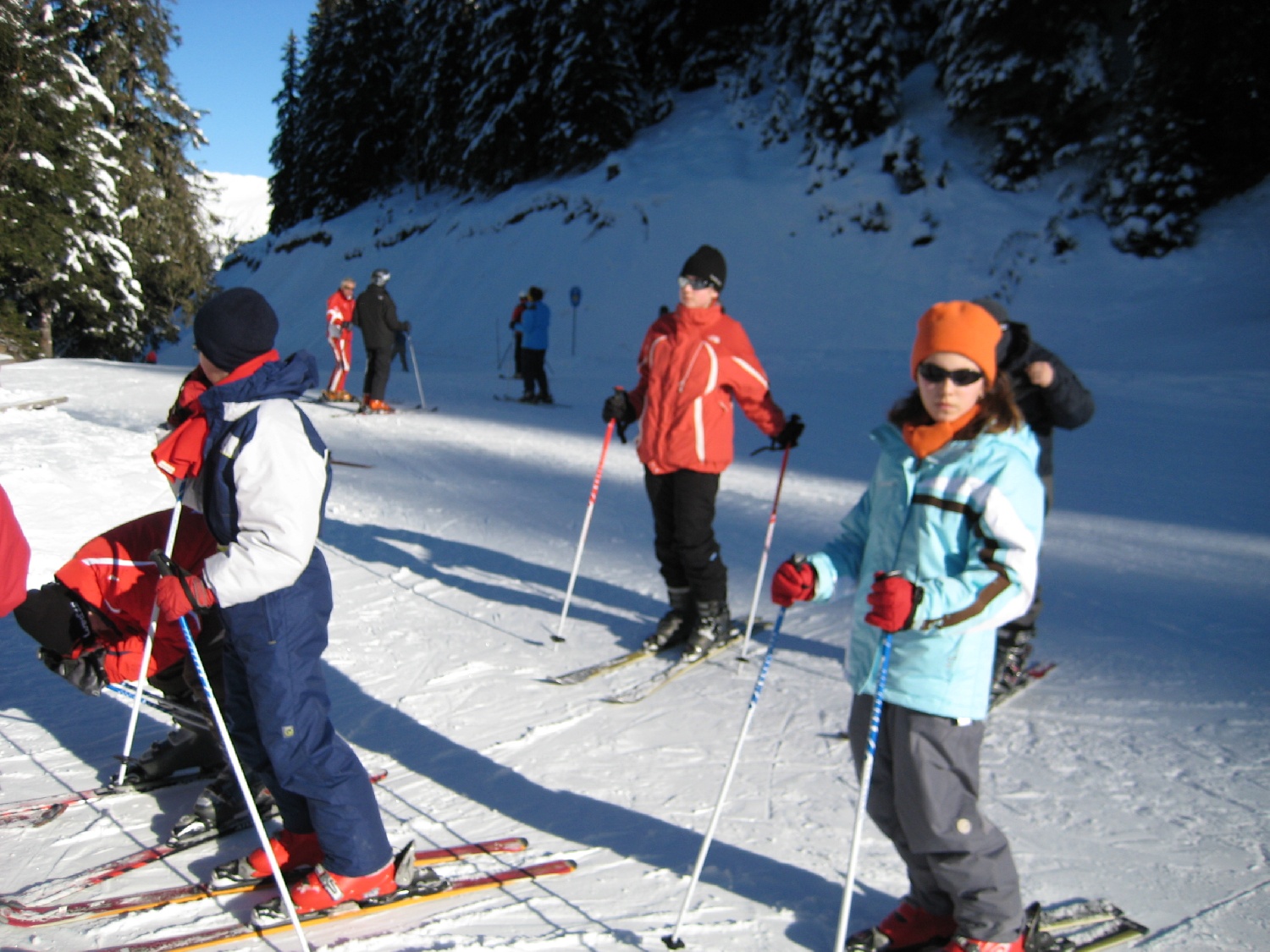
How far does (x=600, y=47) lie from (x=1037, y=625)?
2776cm

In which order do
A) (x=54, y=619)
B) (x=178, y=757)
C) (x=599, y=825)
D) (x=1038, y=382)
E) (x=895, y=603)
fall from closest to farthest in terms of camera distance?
(x=895, y=603) < (x=54, y=619) < (x=599, y=825) < (x=178, y=757) < (x=1038, y=382)

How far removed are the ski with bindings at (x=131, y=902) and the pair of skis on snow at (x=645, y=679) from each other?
4.75 feet

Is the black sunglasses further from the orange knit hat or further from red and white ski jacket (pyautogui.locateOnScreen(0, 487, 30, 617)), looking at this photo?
red and white ski jacket (pyautogui.locateOnScreen(0, 487, 30, 617))

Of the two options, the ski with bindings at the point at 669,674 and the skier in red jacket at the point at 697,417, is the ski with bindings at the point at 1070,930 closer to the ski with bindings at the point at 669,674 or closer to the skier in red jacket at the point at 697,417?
the ski with bindings at the point at 669,674

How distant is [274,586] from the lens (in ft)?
7.45

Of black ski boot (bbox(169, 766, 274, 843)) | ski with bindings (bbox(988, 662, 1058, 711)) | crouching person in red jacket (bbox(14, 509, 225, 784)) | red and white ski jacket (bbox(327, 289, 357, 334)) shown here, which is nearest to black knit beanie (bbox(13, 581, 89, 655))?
crouching person in red jacket (bbox(14, 509, 225, 784))

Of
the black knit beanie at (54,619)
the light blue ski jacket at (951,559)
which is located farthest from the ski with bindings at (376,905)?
the light blue ski jacket at (951,559)

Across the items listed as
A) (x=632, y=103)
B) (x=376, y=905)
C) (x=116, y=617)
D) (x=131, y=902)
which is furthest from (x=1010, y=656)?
(x=632, y=103)

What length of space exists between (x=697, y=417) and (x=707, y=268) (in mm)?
710

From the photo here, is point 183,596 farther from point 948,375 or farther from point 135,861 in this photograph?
point 948,375

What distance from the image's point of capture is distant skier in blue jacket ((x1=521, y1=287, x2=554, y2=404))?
1356 cm

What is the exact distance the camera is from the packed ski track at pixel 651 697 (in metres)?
2.64

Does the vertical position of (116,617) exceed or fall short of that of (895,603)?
it falls short

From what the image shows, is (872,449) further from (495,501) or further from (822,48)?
(822,48)
